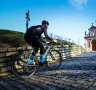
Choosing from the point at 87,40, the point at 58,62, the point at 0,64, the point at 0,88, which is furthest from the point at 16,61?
the point at 87,40

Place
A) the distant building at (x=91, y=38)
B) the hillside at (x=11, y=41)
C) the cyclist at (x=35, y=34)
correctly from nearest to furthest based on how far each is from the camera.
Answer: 1. the cyclist at (x=35, y=34)
2. the hillside at (x=11, y=41)
3. the distant building at (x=91, y=38)

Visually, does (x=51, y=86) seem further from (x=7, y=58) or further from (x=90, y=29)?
(x=90, y=29)

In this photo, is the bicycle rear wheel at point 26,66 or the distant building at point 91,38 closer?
the bicycle rear wheel at point 26,66

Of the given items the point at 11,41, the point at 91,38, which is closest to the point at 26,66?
the point at 11,41

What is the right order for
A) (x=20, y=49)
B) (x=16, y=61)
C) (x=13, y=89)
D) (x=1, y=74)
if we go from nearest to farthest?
(x=13, y=89) → (x=16, y=61) → (x=1, y=74) → (x=20, y=49)

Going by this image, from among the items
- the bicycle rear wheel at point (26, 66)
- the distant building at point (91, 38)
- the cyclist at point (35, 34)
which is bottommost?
the bicycle rear wheel at point (26, 66)

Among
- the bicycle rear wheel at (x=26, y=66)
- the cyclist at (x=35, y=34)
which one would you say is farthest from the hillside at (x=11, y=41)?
the bicycle rear wheel at (x=26, y=66)

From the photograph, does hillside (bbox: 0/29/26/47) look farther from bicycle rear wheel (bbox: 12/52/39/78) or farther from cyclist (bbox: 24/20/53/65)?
bicycle rear wheel (bbox: 12/52/39/78)

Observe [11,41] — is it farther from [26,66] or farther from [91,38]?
[91,38]

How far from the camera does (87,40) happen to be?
6519 cm

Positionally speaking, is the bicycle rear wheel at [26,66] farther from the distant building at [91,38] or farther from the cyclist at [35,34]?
the distant building at [91,38]

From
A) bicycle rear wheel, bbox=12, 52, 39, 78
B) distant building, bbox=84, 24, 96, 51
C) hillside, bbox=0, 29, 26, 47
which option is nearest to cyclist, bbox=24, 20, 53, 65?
bicycle rear wheel, bbox=12, 52, 39, 78

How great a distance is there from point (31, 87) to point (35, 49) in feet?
6.90

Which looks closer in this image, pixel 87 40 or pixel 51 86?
pixel 51 86
